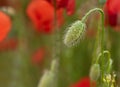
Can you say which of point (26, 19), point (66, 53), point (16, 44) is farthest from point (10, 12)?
point (26, 19)

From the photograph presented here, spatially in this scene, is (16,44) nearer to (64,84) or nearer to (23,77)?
(23,77)

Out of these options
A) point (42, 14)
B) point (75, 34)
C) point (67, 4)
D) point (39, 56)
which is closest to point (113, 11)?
point (67, 4)

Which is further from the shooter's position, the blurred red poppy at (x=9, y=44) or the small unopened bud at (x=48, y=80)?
the blurred red poppy at (x=9, y=44)

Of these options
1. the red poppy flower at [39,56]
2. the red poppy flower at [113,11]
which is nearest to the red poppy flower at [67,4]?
the red poppy flower at [113,11]

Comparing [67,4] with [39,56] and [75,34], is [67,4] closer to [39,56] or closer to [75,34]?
[75,34]

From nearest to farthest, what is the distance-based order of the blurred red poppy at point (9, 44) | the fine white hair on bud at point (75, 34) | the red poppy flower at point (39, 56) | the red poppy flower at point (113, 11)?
the fine white hair on bud at point (75, 34) < the red poppy flower at point (113, 11) < the red poppy flower at point (39, 56) < the blurred red poppy at point (9, 44)

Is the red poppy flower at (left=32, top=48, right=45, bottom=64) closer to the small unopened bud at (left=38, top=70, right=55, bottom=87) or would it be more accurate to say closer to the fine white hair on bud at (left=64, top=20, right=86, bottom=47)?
the small unopened bud at (left=38, top=70, right=55, bottom=87)

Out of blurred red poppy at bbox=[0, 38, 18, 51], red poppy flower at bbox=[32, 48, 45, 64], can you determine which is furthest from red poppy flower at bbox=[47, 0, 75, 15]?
blurred red poppy at bbox=[0, 38, 18, 51]

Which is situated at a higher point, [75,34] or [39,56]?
[39,56]

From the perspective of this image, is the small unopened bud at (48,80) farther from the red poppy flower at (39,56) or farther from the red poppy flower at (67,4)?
the red poppy flower at (39,56)
